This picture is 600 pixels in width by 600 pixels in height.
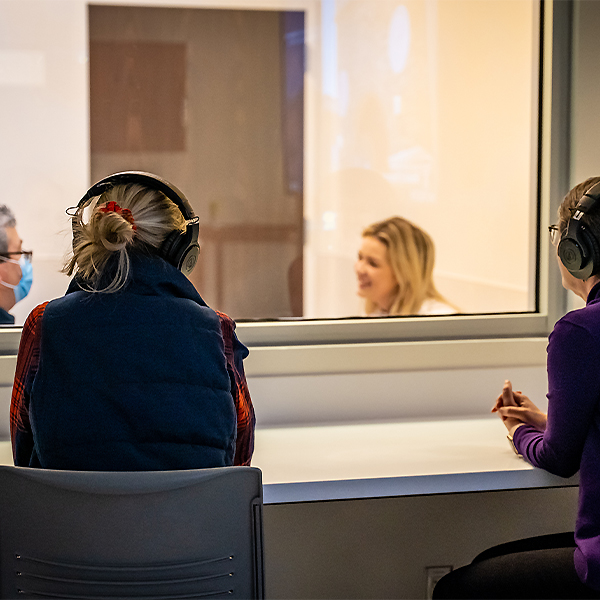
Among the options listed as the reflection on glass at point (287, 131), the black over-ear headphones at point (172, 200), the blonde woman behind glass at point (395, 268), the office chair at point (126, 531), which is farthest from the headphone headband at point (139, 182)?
the blonde woman behind glass at point (395, 268)

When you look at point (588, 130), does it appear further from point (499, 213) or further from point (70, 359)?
point (70, 359)

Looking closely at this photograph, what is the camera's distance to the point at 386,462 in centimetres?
138

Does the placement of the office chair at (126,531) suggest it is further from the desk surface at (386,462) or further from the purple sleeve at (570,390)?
the purple sleeve at (570,390)

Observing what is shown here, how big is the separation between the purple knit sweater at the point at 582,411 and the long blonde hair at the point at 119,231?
2.30 feet

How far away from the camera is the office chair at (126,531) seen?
876 mm

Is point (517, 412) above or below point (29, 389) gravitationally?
below

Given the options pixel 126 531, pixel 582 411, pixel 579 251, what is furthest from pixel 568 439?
pixel 126 531

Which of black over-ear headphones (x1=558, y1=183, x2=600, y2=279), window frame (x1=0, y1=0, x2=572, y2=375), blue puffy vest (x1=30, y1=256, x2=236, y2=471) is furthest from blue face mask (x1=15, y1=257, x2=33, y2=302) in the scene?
black over-ear headphones (x1=558, y1=183, x2=600, y2=279)

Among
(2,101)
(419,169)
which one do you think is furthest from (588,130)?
(2,101)

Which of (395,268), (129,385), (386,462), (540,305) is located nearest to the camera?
(129,385)

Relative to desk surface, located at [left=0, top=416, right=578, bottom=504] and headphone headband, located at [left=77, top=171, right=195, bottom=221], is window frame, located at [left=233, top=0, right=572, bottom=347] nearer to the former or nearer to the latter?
desk surface, located at [left=0, top=416, right=578, bottom=504]

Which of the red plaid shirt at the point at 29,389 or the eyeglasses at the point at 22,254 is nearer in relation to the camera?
the red plaid shirt at the point at 29,389

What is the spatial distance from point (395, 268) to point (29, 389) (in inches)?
59.4

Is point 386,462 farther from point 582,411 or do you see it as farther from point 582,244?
point 582,244
